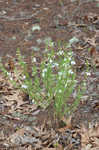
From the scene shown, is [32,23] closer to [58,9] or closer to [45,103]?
[58,9]

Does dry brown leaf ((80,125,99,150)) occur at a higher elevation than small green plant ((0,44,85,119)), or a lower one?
lower

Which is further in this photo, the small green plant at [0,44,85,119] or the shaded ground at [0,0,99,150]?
the shaded ground at [0,0,99,150]

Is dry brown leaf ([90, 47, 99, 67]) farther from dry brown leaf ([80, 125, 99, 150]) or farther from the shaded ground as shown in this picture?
dry brown leaf ([80, 125, 99, 150])

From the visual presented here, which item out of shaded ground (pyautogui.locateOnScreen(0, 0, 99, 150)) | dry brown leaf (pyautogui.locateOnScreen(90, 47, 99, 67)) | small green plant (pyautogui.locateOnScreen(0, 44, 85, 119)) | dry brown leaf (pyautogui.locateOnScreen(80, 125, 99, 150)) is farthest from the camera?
dry brown leaf (pyautogui.locateOnScreen(90, 47, 99, 67))

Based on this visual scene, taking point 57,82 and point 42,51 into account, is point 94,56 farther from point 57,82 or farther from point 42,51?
point 57,82

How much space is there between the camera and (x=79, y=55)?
4.57m

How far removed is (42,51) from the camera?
4.86m

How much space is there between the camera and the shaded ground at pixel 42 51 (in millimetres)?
3147

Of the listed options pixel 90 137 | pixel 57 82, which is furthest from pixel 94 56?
pixel 90 137

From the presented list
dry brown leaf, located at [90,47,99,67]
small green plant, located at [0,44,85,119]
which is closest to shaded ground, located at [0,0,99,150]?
dry brown leaf, located at [90,47,99,67]

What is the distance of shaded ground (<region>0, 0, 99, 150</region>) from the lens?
3.15 m

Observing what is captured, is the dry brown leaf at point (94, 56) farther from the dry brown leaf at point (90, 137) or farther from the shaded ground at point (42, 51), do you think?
the dry brown leaf at point (90, 137)

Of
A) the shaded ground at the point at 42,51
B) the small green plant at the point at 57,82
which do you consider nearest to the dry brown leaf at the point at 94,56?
the shaded ground at the point at 42,51

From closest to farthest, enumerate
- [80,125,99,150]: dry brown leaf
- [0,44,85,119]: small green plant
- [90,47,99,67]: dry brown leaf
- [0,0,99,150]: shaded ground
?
[0,44,85,119]: small green plant < [80,125,99,150]: dry brown leaf < [0,0,99,150]: shaded ground < [90,47,99,67]: dry brown leaf
